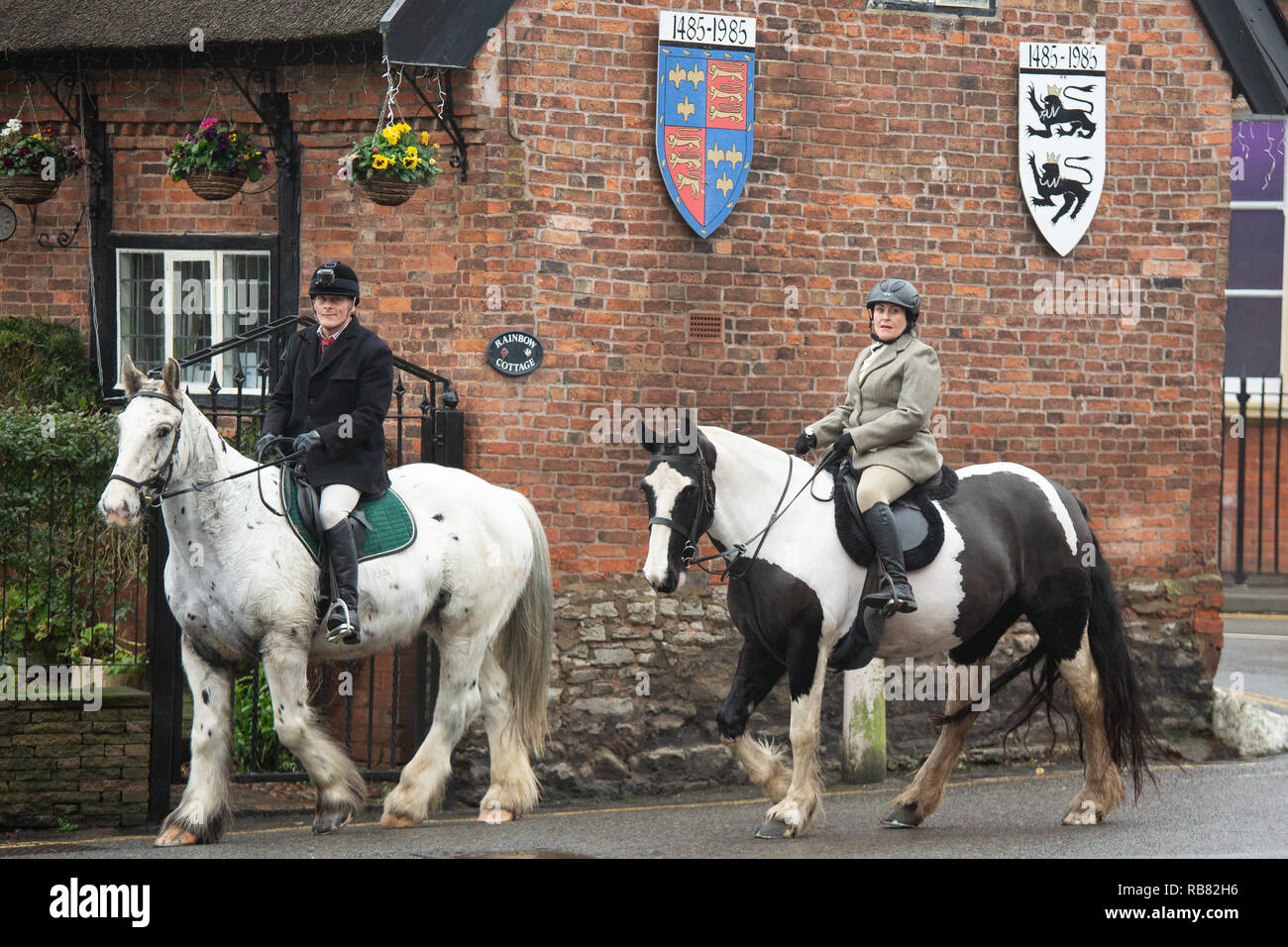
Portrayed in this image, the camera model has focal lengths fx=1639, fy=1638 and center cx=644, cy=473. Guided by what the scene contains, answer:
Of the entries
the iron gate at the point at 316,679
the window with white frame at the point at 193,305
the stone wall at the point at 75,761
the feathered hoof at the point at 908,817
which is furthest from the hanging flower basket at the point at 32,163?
the feathered hoof at the point at 908,817

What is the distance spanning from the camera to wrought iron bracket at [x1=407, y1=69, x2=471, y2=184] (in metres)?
10.8

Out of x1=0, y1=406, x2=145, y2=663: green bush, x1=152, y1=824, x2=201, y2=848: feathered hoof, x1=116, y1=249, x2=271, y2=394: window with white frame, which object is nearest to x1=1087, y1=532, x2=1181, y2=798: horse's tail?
x1=152, y1=824, x2=201, y2=848: feathered hoof

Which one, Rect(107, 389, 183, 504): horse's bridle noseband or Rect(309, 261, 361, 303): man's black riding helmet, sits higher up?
Rect(309, 261, 361, 303): man's black riding helmet

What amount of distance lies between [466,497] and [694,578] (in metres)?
2.34

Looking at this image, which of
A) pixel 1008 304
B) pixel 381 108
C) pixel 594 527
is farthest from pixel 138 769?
pixel 1008 304

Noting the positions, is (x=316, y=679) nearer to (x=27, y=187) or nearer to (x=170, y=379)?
(x=170, y=379)

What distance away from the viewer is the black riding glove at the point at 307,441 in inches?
342

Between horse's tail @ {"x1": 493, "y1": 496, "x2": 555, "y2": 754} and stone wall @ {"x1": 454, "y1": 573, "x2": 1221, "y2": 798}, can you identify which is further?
stone wall @ {"x1": 454, "y1": 573, "x2": 1221, "y2": 798}

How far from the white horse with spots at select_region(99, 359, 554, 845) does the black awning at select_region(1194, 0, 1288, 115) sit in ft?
21.5

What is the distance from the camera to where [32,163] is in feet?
38.3

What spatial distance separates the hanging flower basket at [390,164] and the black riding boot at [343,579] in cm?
263

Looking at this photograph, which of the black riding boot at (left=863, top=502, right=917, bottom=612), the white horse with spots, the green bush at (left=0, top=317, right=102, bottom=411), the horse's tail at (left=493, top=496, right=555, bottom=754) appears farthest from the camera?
the green bush at (left=0, top=317, right=102, bottom=411)

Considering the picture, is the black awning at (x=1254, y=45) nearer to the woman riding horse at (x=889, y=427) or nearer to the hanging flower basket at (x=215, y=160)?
the woman riding horse at (x=889, y=427)

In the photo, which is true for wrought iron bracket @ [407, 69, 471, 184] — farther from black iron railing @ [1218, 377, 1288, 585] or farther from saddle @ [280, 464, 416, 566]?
black iron railing @ [1218, 377, 1288, 585]
